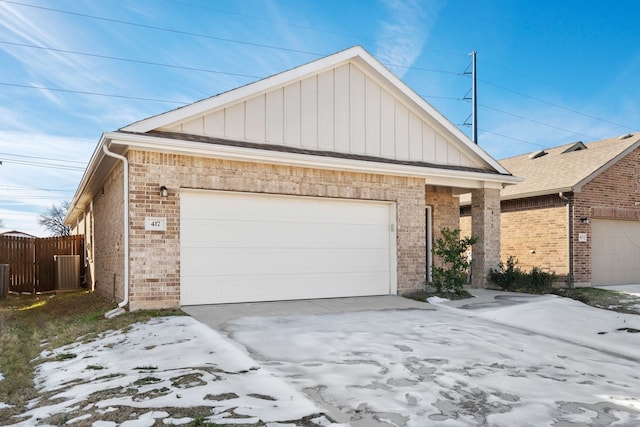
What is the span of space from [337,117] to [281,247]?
325cm

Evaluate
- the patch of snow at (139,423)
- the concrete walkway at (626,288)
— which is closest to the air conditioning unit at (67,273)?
the patch of snow at (139,423)

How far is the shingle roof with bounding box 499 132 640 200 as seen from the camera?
14039 millimetres

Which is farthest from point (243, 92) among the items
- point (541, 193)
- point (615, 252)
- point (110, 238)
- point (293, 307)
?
point (615, 252)

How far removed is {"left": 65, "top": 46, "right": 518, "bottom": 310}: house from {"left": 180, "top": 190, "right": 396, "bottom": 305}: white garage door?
0.08ft

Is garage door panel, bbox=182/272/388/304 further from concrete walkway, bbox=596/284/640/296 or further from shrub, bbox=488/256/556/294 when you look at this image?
concrete walkway, bbox=596/284/640/296

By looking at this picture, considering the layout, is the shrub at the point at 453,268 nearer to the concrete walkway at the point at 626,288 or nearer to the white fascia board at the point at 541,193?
the white fascia board at the point at 541,193

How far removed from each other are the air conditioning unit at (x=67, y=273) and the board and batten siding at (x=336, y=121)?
830cm

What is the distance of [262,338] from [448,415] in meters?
3.03

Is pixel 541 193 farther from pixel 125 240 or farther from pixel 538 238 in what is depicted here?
pixel 125 240

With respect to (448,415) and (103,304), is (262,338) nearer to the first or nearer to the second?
(448,415)

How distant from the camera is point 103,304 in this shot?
9.36 meters

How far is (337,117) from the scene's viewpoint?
10438mm

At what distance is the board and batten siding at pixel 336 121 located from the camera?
30.3 feet

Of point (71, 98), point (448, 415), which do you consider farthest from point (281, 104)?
point (71, 98)
